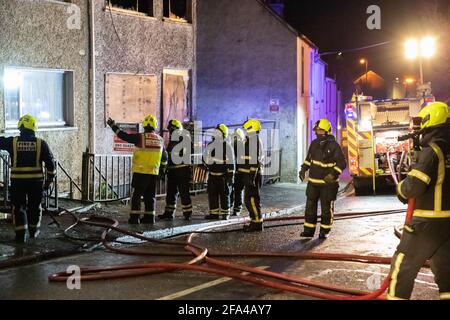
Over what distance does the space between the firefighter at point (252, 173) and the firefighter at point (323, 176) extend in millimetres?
952

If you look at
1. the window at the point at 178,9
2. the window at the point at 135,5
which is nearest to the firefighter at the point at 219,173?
the window at the point at 135,5

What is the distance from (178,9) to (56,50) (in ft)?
15.3

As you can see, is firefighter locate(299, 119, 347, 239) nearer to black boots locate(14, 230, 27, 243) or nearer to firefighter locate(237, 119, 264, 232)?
firefighter locate(237, 119, 264, 232)

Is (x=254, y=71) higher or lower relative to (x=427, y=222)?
higher

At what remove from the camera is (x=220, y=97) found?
72.2ft

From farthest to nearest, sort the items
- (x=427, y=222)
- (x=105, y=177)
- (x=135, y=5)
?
(x=135, y=5), (x=105, y=177), (x=427, y=222)

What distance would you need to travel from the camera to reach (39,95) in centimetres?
1252

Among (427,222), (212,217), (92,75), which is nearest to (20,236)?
(212,217)

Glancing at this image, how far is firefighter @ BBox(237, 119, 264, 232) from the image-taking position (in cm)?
1031

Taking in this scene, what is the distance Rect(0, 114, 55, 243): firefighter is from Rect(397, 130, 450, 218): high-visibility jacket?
5585 millimetres

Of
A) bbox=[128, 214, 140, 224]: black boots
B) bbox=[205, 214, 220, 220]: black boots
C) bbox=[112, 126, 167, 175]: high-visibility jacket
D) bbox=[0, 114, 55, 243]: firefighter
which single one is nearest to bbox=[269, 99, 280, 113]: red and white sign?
bbox=[205, 214, 220, 220]: black boots

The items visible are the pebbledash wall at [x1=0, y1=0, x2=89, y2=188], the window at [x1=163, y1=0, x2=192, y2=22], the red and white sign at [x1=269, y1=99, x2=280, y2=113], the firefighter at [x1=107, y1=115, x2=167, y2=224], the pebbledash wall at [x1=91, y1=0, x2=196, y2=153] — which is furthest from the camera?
the red and white sign at [x1=269, y1=99, x2=280, y2=113]

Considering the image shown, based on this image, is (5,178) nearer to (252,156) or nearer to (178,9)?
(252,156)

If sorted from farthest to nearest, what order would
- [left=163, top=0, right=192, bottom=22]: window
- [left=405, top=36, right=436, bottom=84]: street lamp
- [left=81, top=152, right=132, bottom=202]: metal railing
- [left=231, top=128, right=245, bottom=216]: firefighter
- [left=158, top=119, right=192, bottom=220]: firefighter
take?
1. [left=405, top=36, right=436, bottom=84]: street lamp
2. [left=163, top=0, right=192, bottom=22]: window
3. [left=81, top=152, right=132, bottom=202]: metal railing
4. [left=231, top=128, right=245, bottom=216]: firefighter
5. [left=158, top=119, right=192, bottom=220]: firefighter
